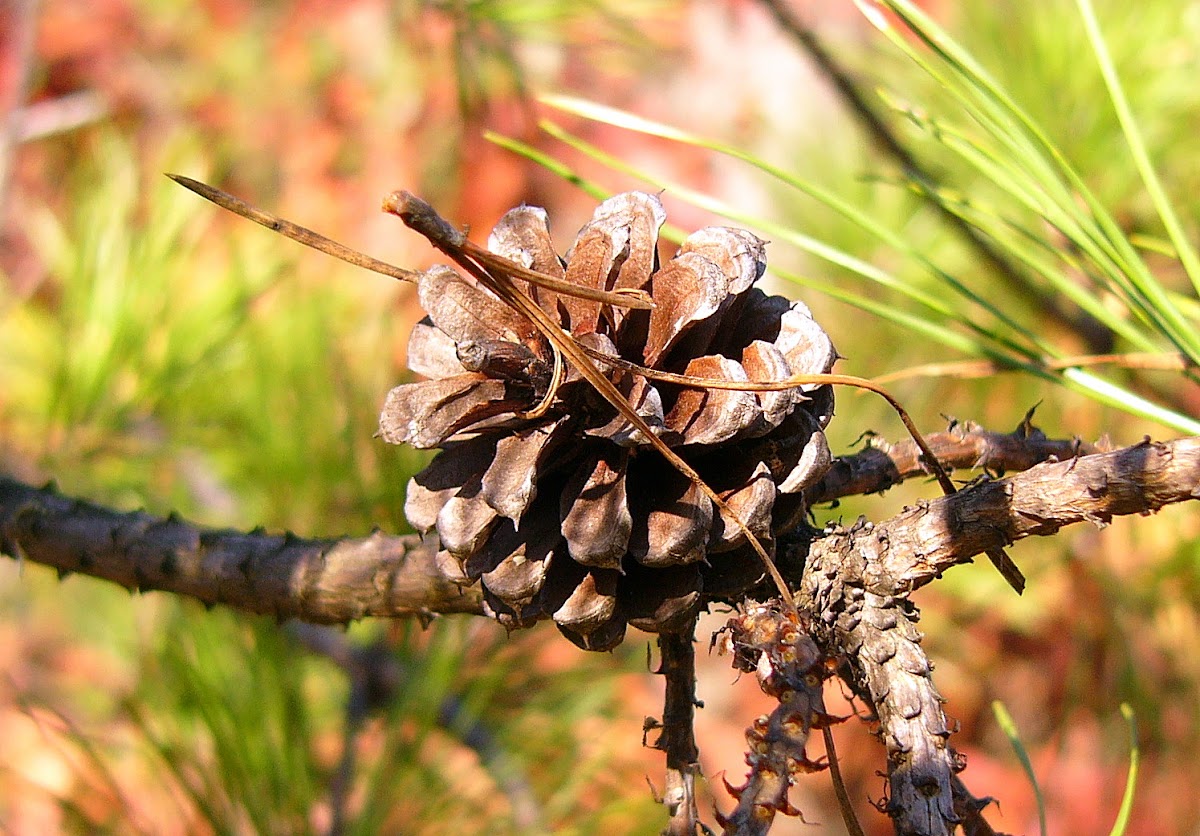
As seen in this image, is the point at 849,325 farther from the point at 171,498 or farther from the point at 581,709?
the point at 171,498

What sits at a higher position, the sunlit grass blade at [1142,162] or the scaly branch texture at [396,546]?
the sunlit grass blade at [1142,162]

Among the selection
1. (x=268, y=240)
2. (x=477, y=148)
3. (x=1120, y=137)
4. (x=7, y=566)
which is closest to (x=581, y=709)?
(x=268, y=240)

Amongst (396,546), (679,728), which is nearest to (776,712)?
(679,728)

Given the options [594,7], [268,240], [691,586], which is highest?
[594,7]

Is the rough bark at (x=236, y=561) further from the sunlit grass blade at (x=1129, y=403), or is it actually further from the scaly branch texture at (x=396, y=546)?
the sunlit grass blade at (x=1129, y=403)

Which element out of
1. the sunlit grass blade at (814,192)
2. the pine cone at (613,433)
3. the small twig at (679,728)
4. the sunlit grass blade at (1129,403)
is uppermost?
the sunlit grass blade at (814,192)

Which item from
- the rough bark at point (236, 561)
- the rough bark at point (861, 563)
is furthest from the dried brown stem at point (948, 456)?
the rough bark at point (236, 561)

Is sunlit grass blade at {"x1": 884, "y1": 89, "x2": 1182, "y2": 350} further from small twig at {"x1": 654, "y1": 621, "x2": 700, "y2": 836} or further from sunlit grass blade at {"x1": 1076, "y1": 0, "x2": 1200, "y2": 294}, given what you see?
small twig at {"x1": 654, "y1": 621, "x2": 700, "y2": 836}

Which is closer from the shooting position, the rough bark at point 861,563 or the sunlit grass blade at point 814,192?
the rough bark at point 861,563
